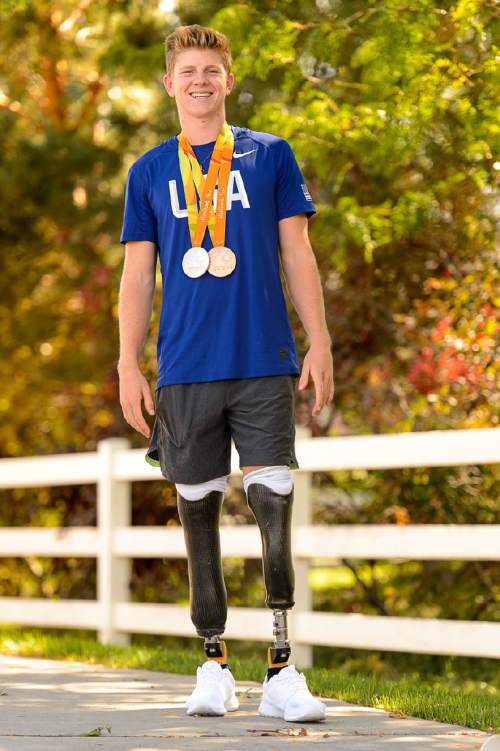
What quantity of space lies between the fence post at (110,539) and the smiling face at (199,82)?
371 centimetres

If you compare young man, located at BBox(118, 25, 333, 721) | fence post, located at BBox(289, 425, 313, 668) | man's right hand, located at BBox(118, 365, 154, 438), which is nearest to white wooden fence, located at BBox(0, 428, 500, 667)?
fence post, located at BBox(289, 425, 313, 668)

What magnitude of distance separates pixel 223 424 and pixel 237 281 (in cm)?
46

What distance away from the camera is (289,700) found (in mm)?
4270

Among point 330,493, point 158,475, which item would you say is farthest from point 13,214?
point 158,475

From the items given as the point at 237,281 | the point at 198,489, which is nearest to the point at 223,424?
the point at 198,489

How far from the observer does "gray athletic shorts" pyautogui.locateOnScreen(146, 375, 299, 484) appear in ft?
14.4

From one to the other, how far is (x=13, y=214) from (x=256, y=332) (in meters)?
7.92

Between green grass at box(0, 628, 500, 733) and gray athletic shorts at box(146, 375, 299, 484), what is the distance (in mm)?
961

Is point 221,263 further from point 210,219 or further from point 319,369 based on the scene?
point 319,369

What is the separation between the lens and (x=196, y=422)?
440cm

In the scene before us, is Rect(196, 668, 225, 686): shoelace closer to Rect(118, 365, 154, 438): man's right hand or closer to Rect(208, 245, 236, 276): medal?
Rect(118, 365, 154, 438): man's right hand

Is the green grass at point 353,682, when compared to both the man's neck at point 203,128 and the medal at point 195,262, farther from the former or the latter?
the man's neck at point 203,128

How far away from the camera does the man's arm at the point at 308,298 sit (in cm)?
446

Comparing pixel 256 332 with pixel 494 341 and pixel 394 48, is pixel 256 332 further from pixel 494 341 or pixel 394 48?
pixel 494 341
